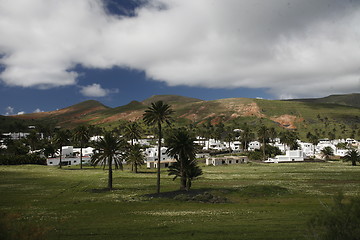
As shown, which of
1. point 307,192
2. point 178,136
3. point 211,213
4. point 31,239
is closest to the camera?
point 31,239

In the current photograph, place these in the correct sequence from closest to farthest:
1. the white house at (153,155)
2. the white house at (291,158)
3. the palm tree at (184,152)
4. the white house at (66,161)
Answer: the palm tree at (184,152) < the white house at (66,161) < the white house at (291,158) < the white house at (153,155)

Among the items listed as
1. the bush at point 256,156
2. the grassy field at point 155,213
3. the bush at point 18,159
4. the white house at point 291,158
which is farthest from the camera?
the bush at point 256,156

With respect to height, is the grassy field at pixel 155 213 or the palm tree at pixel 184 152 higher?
the palm tree at pixel 184 152

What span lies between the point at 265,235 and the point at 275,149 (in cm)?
14374

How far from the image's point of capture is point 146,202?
41.2 m

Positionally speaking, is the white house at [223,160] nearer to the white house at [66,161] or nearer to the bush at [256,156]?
the bush at [256,156]

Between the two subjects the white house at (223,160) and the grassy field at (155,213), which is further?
the white house at (223,160)

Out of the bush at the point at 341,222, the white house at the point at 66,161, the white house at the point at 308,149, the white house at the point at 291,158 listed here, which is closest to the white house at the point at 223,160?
the white house at the point at 291,158

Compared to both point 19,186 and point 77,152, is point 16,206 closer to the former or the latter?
point 19,186

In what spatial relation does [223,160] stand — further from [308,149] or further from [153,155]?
[308,149]

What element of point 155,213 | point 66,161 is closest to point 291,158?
point 66,161

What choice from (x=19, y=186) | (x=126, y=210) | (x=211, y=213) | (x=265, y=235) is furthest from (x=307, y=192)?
(x=19, y=186)

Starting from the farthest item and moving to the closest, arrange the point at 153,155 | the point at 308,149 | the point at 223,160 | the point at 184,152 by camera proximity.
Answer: the point at 308,149, the point at 153,155, the point at 223,160, the point at 184,152

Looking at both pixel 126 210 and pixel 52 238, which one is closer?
pixel 52 238
